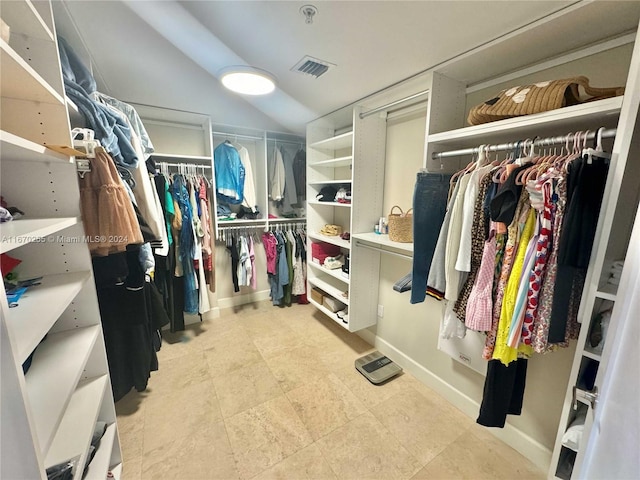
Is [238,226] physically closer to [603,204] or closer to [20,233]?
[20,233]

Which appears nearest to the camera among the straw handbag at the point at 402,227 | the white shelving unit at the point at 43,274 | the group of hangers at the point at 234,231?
the white shelving unit at the point at 43,274

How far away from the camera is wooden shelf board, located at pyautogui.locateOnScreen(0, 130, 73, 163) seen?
0.64 metres

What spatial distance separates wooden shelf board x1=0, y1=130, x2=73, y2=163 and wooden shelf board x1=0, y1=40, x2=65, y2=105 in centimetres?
18

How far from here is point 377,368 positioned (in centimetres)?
216

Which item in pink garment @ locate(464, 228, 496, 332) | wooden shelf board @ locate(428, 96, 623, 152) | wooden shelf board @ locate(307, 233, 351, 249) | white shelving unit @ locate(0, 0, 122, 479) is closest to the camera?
white shelving unit @ locate(0, 0, 122, 479)

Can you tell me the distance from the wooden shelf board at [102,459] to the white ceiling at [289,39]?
2133 millimetres

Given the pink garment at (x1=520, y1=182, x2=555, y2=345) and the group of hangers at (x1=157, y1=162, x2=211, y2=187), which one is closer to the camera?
the pink garment at (x1=520, y1=182, x2=555, y2=345)

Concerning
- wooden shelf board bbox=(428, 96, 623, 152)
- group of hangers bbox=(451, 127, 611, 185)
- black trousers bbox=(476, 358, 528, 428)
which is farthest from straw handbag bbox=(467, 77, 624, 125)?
black trousers bbox=(476, 358, 528, 428)

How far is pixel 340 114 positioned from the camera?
238 cm

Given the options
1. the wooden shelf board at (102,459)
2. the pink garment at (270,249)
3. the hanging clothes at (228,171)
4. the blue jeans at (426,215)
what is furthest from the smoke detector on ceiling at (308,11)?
the wooden shelf board at (102,459)

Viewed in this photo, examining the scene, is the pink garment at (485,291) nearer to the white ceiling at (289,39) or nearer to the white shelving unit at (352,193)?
the white ceiling at (289,39)

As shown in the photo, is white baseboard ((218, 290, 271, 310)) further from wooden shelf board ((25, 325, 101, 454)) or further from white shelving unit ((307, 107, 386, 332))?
wooden shelf board ((25, 325, 101, 454))

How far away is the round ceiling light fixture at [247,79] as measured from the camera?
173cm

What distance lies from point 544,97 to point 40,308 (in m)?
2.04
